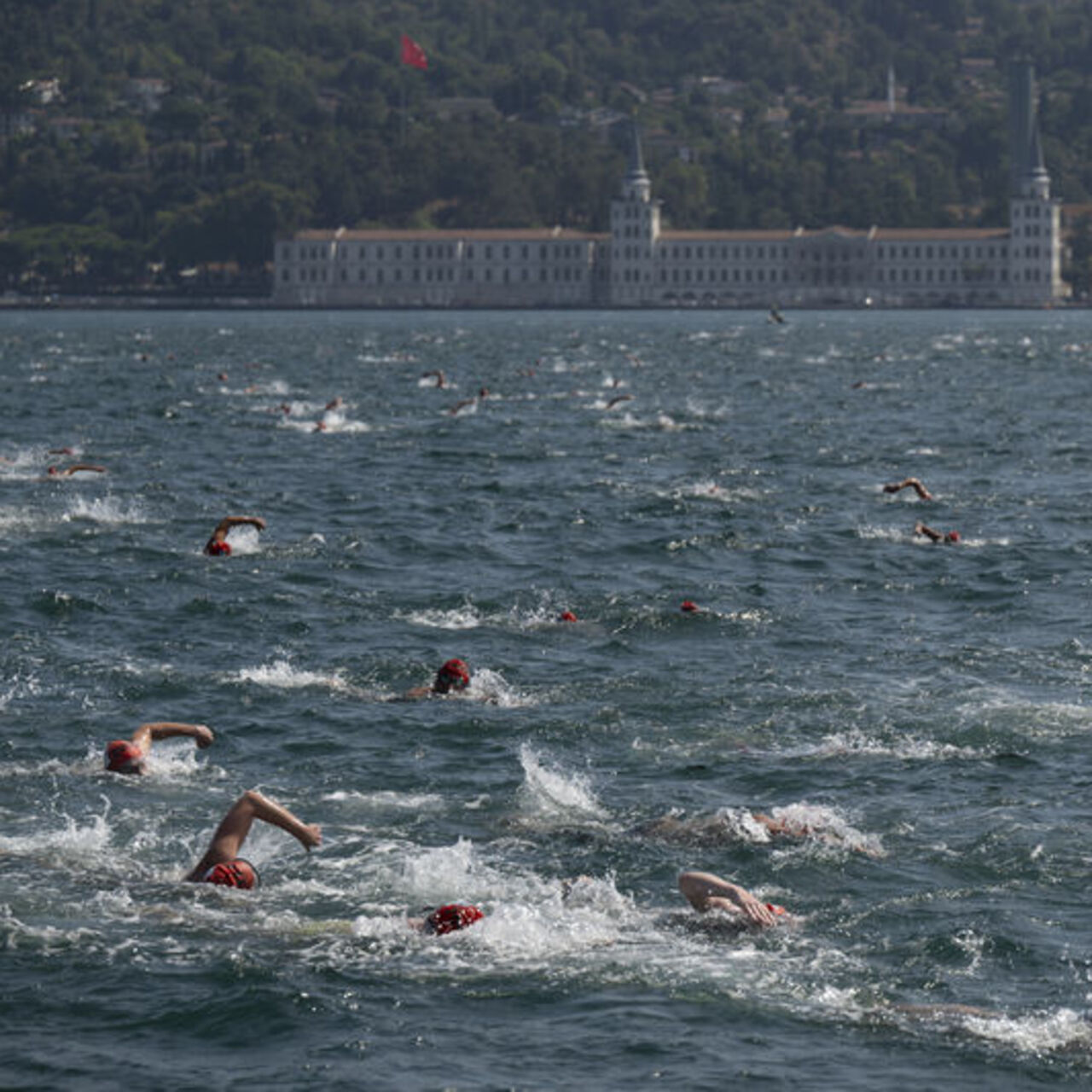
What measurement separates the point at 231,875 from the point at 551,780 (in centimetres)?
494

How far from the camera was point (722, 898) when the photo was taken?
67.5ft

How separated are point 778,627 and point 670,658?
311cm

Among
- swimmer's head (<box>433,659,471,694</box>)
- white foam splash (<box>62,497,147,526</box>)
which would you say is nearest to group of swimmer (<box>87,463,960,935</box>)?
swimmer's head (<box>433,659,471,694</box>)

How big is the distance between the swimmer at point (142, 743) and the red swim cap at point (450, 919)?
163 inches

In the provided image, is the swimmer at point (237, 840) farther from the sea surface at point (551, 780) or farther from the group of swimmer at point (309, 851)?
the sea surface at point (551, 780)

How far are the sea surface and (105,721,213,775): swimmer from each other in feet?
1.13

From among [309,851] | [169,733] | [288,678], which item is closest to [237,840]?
[309,851]

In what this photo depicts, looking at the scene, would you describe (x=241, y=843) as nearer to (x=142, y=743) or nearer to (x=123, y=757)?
(x=142, y=743)

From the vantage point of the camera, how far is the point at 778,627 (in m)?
35.8

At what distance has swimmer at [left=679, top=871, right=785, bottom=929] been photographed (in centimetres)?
2053

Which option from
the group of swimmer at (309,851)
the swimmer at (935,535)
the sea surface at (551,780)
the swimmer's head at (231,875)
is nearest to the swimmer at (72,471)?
the sea surface at (551,780)

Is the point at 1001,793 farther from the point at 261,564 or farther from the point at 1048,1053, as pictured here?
the point at 261,564

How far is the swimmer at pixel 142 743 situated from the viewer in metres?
23.9

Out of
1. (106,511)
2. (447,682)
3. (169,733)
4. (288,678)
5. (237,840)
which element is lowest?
(106,511)
